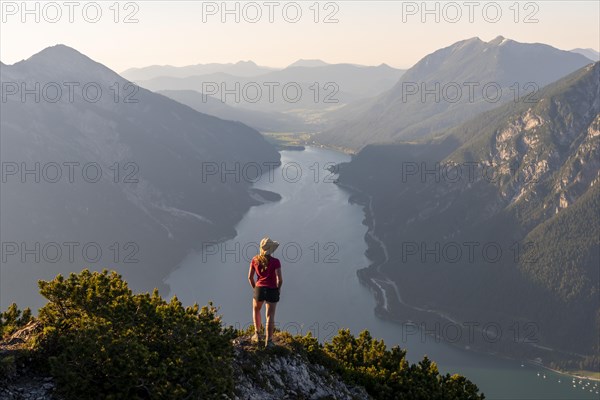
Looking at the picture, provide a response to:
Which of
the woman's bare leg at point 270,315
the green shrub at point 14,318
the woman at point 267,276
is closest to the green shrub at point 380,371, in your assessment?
the woman's bare leg at point 270,315

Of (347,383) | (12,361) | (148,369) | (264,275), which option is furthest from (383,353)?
(12,361)

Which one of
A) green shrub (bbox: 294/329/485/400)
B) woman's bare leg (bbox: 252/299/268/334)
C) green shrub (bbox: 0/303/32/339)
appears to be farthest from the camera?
green shrub (bbox: 294/329/485/400)

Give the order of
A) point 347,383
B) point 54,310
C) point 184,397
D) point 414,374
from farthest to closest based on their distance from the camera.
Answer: point 414,374 → point 347,383 → point 54,310 → point 184,397

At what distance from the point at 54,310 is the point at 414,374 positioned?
21.6 metres

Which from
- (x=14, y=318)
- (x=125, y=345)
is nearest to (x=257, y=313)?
(x=125, y=345)

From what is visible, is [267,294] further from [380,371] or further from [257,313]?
[380,371]

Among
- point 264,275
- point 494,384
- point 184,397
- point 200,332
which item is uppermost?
point 264,275

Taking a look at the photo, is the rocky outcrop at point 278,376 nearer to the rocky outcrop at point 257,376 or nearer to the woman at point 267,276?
the rocky outcrop at point 257,376

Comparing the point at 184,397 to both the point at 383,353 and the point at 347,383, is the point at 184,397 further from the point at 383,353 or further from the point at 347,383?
the point at 383,353

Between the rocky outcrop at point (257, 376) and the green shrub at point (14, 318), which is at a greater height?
the green shrub at point (14, 318)

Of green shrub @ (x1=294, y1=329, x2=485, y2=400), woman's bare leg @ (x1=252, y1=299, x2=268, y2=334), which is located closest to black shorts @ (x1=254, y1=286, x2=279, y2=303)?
woman's bare leg @ (x1=252, y1=299, x2=268, y2=334)

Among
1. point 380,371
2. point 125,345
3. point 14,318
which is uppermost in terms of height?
point 125,345

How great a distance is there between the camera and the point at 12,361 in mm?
15789

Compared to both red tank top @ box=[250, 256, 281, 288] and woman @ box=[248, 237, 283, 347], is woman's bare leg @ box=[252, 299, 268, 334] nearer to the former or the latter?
woman @ box=[248, 237, 283, 347]
